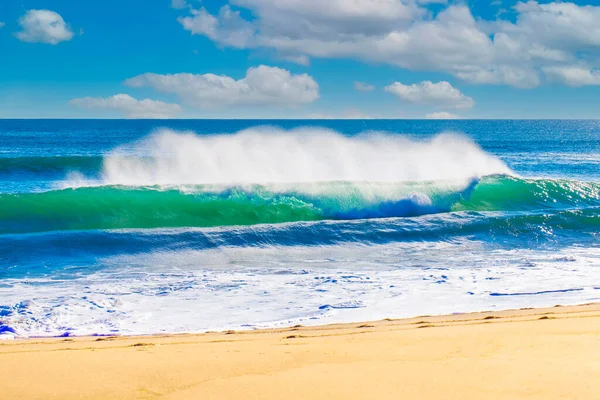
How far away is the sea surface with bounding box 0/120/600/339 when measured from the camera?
7188mm

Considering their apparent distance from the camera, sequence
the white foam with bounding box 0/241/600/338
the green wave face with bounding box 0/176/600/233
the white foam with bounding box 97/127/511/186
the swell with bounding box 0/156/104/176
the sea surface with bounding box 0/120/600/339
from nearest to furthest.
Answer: the white foam with bounding box 0/241/600/338, the sea surface with bounding box 0/120/600/339, the green wave face with bounding box 0/176/600/233, the white foam with bounding box 97/127/511/186, the swell with bounding box 0/156/104/176

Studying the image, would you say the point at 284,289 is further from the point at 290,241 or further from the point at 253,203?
the point at 253,203

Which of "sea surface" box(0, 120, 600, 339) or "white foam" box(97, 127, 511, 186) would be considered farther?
"white foam" box(97, 127, 511, 186)

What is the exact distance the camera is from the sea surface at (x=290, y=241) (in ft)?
23.6

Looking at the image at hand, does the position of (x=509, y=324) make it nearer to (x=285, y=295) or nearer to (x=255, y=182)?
(x=285, y=295)

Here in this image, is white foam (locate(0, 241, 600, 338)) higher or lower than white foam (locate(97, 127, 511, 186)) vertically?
lower

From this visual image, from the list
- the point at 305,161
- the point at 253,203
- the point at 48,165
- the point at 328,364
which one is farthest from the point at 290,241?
the point at 48,165

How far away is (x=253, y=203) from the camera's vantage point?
16.2 m

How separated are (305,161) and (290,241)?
833 centimetres

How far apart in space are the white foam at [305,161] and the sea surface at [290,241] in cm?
9

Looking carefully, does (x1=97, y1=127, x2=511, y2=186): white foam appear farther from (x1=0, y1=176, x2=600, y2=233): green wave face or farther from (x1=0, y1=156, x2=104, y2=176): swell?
(x1=0, y1=156, x2=104, y2=176): swell

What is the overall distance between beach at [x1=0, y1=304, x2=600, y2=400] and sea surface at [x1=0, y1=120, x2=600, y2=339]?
1353 millimetres

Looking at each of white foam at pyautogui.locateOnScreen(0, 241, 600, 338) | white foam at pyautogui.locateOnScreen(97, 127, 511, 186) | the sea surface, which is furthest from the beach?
white foam at pyautogui.locateOnScreen(97, 127, 511, 186)

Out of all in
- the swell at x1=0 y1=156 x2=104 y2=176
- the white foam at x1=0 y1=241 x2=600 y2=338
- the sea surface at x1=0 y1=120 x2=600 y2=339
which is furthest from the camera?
the swell at x1=0 y1=156 x2=104 y2=176
